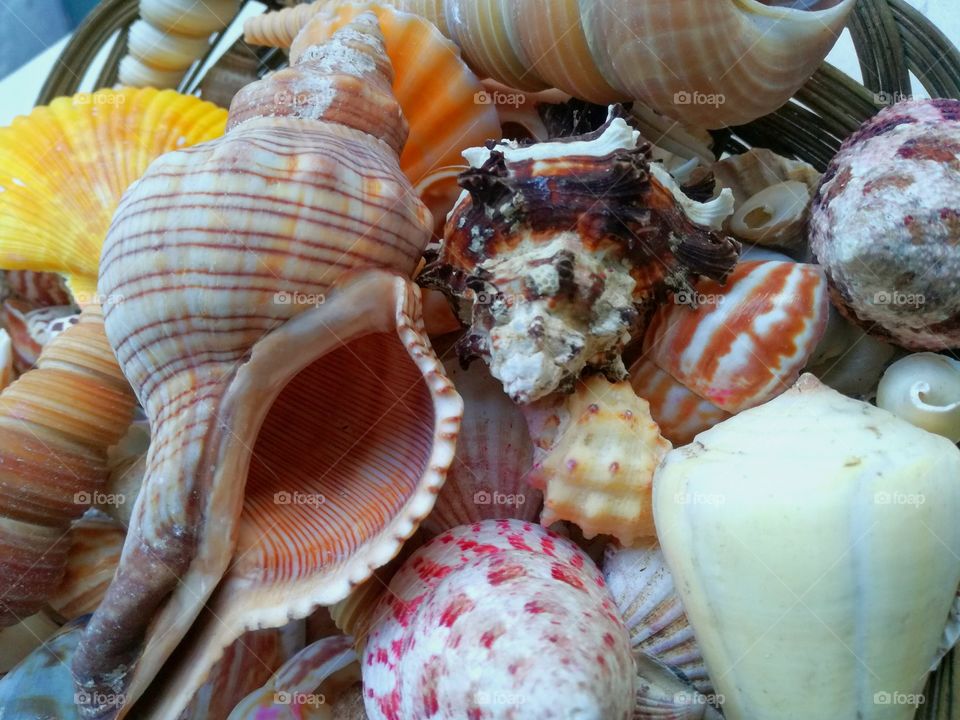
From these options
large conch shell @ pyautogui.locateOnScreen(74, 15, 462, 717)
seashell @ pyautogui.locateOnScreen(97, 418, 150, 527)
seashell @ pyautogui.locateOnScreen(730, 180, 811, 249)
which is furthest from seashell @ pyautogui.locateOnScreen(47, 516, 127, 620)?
seashell @ pyautogui.locateOnScreen(730, 180, 811, 249)

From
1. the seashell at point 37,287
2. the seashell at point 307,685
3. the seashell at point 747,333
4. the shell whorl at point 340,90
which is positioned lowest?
the seashell at point 307,685

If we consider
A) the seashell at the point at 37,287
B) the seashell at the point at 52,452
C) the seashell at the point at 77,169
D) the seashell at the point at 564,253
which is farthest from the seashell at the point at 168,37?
the seashell at the point at 564,253

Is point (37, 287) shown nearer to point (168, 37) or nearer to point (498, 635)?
point (168, 37)

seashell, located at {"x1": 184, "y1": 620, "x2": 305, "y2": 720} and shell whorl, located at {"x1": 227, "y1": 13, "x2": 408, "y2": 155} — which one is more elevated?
shell whorl, located at {"x1": 227, "y1": 13, "x2": 408, "y2": 155}

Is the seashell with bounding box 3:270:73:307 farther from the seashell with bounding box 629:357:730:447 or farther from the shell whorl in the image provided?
the seashell with bounding box 629:357:730:447

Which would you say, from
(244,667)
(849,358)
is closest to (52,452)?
(244,667)

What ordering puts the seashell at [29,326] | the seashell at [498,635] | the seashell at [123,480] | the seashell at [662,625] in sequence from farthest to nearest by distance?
the seashell at [29,326] → the seashell at [123,480] → the seashell at [662,625] → the seashell at [498,635]

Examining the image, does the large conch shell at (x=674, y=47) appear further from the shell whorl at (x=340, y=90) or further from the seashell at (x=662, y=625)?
the seashell at (x=662, y=625)
